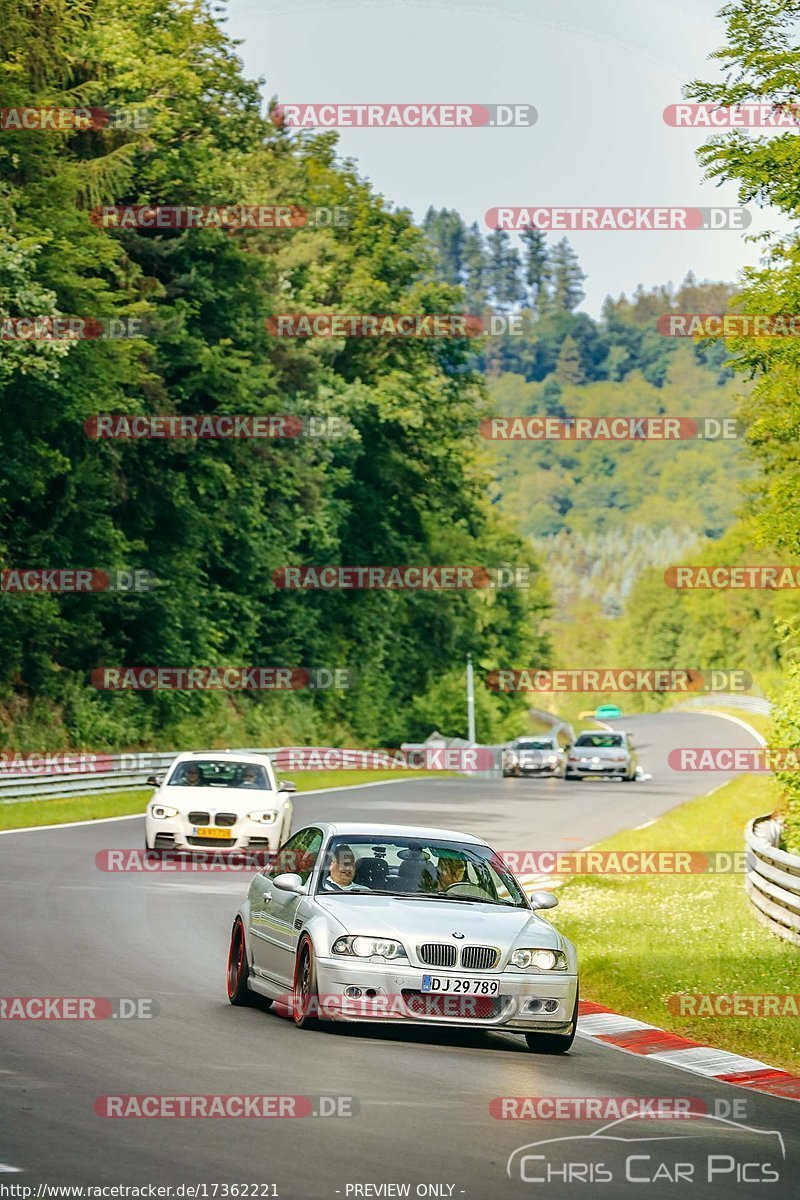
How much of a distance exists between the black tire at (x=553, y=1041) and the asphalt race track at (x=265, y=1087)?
97 mm

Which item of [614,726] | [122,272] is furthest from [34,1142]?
[614,726]

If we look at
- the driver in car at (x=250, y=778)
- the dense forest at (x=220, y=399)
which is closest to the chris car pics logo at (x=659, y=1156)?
the dense forest at (x=220, y=399)

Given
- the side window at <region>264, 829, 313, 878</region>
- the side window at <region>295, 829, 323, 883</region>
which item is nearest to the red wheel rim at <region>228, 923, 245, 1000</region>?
the side window at <region>264, 829, 313, 878</region>

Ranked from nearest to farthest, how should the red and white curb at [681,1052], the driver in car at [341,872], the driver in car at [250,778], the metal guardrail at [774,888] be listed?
the red and white curb at [681,1052], the driver in car at [341,872], the metal guardrail at [774,888], the driver in car at [250,778]

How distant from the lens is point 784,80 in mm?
24672

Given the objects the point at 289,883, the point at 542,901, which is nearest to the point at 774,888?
the point at 542,901

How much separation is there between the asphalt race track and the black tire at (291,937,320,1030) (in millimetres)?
162

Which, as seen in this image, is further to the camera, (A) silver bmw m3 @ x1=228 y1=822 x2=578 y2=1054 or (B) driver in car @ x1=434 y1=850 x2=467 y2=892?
(B) driver in car @ x1=434 y1=850 x2=467 y2=892

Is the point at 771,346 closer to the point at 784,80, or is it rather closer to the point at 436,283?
the point at 784,80

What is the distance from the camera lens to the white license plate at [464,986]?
12164mm

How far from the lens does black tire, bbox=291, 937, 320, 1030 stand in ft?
40.7

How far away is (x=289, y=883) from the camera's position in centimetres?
1317

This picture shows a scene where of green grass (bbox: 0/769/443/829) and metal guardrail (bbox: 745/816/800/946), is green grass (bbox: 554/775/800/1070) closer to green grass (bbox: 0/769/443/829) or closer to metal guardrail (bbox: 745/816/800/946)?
metal guardrail (bbox: 745/816/800/946)

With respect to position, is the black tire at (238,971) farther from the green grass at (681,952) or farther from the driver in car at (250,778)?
the driver in car at (250,778)
